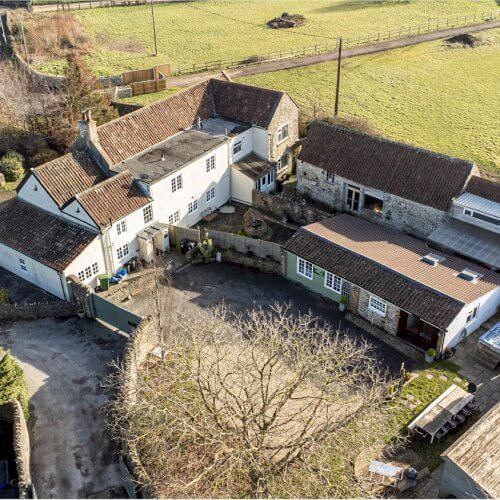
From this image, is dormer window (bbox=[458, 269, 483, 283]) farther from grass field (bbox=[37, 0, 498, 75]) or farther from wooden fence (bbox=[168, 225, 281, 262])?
grass field (bbox=[37, 0, 498, 75])

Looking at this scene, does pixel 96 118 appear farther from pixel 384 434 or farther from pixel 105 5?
pixel 105 5

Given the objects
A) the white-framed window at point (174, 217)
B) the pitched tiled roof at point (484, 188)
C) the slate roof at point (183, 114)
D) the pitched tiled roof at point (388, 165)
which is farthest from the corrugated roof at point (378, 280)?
the slate roof at point (183, 114)

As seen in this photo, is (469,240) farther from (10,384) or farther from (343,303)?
(10,384)

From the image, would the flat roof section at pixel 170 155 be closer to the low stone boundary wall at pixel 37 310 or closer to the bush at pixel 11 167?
the low stone boundary wall at pixel 37 310

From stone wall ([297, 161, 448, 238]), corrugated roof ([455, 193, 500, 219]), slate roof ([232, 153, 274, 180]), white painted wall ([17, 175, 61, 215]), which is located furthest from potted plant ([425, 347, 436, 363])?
white painted wall ([17, 175, 61, 215])

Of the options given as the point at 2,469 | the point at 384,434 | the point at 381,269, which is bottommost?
the point at 2,469

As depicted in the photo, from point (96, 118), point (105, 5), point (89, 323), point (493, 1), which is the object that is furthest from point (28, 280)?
point (493, 1)
